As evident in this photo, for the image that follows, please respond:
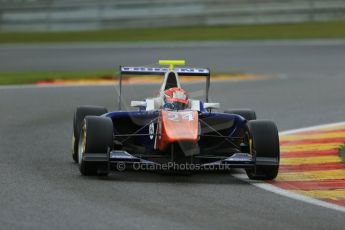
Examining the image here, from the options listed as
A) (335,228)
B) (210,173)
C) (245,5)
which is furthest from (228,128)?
(245,5)

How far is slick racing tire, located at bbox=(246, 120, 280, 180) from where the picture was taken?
9.37 meters

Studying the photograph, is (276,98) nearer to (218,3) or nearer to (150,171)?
(150,171)

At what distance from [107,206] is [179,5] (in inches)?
1004

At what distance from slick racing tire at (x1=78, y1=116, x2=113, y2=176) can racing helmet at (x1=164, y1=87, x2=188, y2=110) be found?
87 cm

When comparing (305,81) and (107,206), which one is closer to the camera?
(107,206)

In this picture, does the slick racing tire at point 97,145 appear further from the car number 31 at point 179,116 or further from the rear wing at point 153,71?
the rear wing at point 153,71

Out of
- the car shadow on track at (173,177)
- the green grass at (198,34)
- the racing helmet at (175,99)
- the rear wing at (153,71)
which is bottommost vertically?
the green grass at (198,34)

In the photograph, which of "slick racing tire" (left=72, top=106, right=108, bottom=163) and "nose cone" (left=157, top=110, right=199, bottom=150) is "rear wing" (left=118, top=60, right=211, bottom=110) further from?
"nose cone" (left=157, top=110, right=199, bottom=150)

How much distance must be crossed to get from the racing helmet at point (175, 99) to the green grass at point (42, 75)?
10.3 meters

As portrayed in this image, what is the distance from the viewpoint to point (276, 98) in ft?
58.3

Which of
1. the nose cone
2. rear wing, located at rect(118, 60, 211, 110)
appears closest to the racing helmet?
the nose cone

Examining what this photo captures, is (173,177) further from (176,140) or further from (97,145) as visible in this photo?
(97,145)

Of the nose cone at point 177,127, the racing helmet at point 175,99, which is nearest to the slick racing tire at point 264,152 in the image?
the nose cone at point 177,127

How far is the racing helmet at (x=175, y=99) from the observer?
33.0ft
